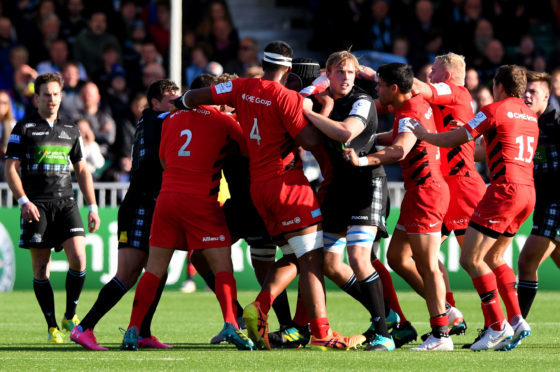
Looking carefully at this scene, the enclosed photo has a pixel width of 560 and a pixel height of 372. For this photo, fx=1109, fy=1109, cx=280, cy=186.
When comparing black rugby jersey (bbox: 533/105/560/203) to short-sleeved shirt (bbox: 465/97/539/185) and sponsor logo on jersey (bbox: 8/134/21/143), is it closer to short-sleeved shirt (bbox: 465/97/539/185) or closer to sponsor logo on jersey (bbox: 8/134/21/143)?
short-sleeved shirt (bbox: 465/97/539/185)

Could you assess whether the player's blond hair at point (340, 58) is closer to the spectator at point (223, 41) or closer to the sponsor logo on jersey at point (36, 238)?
the sponsor logo on jersey at point (36, 238)

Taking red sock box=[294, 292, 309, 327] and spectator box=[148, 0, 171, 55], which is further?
spectator box=[148, 0, 171, 55]

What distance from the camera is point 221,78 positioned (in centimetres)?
930

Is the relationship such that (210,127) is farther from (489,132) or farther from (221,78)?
(489,132)

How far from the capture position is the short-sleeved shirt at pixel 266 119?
28.5 feet

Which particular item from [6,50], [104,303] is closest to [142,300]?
[104,303]

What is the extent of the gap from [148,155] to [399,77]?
229cm

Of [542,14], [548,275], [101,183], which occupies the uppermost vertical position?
[542,14]

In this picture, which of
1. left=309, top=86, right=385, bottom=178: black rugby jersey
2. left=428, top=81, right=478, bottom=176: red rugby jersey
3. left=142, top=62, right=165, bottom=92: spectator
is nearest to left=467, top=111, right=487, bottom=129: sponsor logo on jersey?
left=309, top=86, right=385, bottom=178: black rugby jersey

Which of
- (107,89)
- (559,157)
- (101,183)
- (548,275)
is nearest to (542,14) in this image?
(548,275)

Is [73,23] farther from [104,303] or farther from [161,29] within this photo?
[104,303]

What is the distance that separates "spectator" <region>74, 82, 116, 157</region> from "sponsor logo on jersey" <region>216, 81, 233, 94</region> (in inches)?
334

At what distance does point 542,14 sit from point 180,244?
14690 mm

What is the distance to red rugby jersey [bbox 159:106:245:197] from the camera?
8.98 metres
